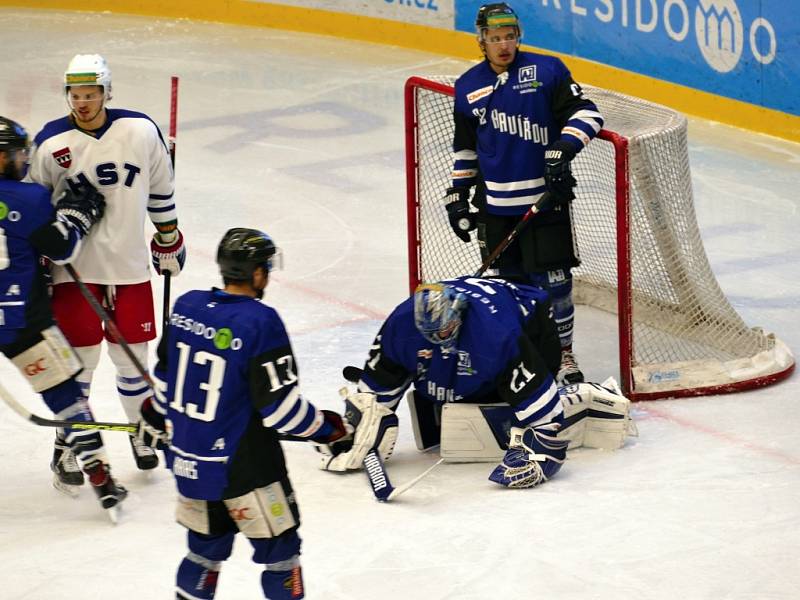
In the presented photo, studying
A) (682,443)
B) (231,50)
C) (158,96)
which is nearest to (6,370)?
(682,443)

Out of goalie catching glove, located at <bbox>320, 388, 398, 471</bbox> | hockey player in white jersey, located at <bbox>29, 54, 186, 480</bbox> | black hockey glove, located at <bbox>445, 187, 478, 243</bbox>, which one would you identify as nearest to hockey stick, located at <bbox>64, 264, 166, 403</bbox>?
hockey player in white jersey, located at <bbox>29, 54, 186, 480</bbox>

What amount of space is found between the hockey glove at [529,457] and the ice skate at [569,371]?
2.17 feet

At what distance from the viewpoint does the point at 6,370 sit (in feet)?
16.9

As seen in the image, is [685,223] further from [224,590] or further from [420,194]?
[224,590]

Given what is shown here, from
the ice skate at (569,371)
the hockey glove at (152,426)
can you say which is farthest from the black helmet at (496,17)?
the hockey glove at (152,426)

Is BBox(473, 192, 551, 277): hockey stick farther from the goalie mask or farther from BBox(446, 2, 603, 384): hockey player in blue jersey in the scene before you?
the goalie mask

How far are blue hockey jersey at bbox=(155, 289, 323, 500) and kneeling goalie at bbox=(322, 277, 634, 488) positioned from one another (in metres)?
0.98

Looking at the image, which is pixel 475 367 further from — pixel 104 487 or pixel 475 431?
pixel 104 487

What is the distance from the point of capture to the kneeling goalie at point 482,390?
400 cm

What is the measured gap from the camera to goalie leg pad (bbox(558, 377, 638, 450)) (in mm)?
4320

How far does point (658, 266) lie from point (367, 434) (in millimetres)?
1228

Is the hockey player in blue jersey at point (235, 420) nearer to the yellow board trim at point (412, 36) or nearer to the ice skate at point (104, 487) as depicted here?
the ice skate at point (104, 487)

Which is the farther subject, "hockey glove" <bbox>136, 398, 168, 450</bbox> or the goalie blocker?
the goalie blocker

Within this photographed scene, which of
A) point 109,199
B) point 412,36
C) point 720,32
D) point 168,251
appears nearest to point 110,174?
point 109,199
